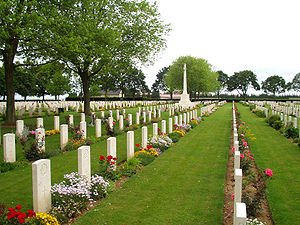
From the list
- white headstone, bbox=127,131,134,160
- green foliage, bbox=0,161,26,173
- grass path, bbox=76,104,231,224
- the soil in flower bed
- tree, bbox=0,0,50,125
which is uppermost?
tree, bbox=0,0,50,125

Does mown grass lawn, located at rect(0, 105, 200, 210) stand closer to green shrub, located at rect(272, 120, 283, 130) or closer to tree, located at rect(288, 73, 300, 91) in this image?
green shrub, located at rect(272, 120, 283, 130)

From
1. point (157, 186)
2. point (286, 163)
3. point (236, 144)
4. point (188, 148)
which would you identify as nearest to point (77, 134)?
point (188, 148)

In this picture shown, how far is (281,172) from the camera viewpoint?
285 inches

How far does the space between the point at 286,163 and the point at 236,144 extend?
2.70 meters

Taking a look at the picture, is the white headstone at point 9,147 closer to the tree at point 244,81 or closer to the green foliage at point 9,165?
the green foliage at point 9,165

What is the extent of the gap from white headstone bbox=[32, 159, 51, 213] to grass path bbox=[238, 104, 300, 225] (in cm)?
389

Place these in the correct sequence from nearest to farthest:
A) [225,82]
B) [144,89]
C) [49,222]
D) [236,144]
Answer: [49,222] < [236,144] < [144,89] < [225,82]

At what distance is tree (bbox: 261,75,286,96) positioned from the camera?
100 meters

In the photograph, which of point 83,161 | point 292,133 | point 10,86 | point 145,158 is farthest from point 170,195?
point 10,86

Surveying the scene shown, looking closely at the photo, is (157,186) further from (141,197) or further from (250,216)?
(250,216)

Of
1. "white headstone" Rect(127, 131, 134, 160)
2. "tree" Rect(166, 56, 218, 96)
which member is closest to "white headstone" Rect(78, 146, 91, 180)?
"white headstone" Rect(127, 131, 134, 160)

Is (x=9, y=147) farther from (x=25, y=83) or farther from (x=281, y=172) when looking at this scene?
(x=25, y=83)

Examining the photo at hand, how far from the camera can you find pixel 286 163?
8.16 metres

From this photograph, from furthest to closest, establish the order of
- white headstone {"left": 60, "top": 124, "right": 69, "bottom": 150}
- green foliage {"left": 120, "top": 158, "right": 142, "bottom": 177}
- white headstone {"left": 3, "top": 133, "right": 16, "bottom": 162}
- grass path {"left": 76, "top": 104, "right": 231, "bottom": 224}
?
white headstone {"left": 60, "top": 124, "right": 69, "bottom": 150} < white headstone {"left": 3, "top": 133, "right": 16, "bottom": 162} < green foliage {"left": 120, "top": 158, "right": 142, "bottom": 177} < grass path {"left": 76, "top": 104, "right": 231, "bottom": 224}
